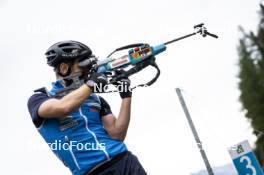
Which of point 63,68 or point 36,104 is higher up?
point 63,68

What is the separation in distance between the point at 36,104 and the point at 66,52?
22.3 inches

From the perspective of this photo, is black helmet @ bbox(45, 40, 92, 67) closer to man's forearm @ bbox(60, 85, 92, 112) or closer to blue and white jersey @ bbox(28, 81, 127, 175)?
blue and white jersey @ bbox(28, 81, 127, 175)

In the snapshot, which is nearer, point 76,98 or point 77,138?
point 76,98

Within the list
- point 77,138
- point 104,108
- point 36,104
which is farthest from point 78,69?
point 77,138

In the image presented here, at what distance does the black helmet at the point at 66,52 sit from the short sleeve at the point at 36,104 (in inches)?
16.0

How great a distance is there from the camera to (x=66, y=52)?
4359 mm

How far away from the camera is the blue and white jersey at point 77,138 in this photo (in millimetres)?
3906

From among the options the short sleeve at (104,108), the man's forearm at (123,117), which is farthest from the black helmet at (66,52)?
the man's forearm at (123,117)

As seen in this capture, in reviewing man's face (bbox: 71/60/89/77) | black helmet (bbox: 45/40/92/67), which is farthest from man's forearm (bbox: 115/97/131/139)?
black helmet (bbox: 45/40/92/67)

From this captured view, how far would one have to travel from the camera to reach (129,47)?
4.35 metres

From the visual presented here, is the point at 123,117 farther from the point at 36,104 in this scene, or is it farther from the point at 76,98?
the point at 36,104

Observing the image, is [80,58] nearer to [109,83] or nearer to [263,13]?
[109,83]

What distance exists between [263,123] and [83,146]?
47165mm

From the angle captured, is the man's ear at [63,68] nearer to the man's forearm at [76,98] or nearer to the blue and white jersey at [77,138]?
the blue and white jersey at [77,138]
